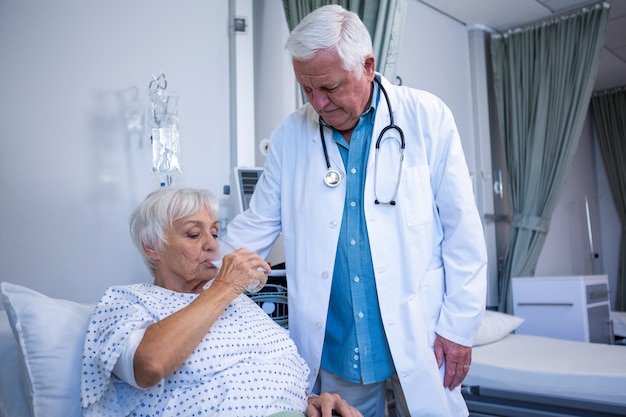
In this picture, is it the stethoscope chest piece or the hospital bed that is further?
the hospital bed

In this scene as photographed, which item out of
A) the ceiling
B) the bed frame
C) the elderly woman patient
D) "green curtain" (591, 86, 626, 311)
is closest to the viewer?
the elderly woman patient

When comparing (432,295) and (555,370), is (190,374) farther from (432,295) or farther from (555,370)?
(555,370)

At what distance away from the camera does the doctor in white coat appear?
4.67 feet

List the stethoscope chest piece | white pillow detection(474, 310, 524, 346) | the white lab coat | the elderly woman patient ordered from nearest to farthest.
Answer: the elderly woman patient, the white lab coat, the stethoscope chest piece, white pillow detection(474, 310, 524, 346)

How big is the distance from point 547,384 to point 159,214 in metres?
1.57

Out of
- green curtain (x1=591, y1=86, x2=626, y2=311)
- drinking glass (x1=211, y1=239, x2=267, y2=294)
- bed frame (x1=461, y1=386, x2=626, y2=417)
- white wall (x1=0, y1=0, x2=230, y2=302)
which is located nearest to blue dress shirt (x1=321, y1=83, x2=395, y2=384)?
drinking glass (x1=211, y1=239, x2=267, y2=294)

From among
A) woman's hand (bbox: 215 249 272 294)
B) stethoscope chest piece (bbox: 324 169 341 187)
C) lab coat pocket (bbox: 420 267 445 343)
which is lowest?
lab coat pocket (bbox: 420 267 445 343)

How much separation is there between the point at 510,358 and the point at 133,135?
5.99 feet

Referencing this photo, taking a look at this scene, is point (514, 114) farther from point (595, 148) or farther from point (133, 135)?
point (133, 135)

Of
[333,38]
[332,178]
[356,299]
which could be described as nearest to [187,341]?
[356,299]

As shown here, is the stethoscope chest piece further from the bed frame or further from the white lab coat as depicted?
the bed frame

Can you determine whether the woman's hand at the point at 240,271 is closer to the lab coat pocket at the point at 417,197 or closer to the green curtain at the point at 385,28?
the lab coat pocket at the point at 417,197

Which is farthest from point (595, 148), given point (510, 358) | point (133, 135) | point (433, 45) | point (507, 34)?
point (133, 135)

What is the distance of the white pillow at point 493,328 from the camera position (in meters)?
2.73
